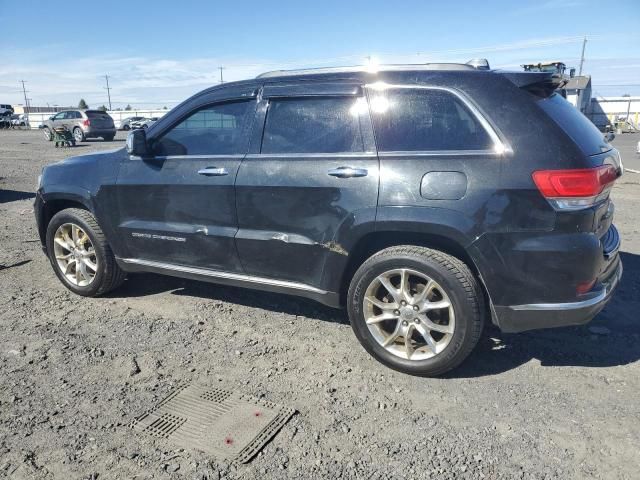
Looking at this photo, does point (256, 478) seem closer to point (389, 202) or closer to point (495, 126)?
point (389, 202)

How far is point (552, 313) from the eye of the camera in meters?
2.98

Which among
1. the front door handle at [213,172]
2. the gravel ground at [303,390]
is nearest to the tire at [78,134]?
the gravel ground at [303,390]

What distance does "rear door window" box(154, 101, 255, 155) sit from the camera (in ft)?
12.6

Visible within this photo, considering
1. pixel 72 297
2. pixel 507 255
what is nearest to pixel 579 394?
pixel 507 255

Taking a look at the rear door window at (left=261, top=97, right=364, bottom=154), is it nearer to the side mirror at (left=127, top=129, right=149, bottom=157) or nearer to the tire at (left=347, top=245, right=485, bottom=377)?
the tire at (left=347, top=245, right=485, bottom=377)

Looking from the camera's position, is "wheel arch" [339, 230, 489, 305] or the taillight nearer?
the taillight

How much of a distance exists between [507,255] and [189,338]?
2.38 m

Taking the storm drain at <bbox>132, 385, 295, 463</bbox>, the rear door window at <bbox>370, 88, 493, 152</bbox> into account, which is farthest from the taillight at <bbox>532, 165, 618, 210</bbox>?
the storm drain at <bbox>132, 385, 295, 463</bbox>

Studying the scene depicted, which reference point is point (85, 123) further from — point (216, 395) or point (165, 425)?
point (165, 425)

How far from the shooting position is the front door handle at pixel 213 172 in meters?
3.78

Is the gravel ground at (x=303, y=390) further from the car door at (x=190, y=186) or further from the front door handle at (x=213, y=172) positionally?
the front door handle at (x=213, y=172)

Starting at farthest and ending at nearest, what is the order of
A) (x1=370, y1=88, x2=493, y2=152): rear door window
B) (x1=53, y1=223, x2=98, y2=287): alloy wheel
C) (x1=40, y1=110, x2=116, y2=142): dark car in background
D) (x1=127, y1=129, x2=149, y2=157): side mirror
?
(x1=40, y1=110, x2=116, y2=142): dark car in background, (x1=53, y1=223, x2=98, y2=287): alloy wheel, (x1=127, y1=129, x2=149, y2=157): side mirror, (x1=370, y1=88, x2=493, y2=152): rear door window

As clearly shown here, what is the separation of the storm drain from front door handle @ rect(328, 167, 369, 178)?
4.85 ft

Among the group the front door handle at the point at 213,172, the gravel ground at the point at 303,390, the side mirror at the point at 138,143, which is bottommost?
the gravel ground at the point at 303,390
